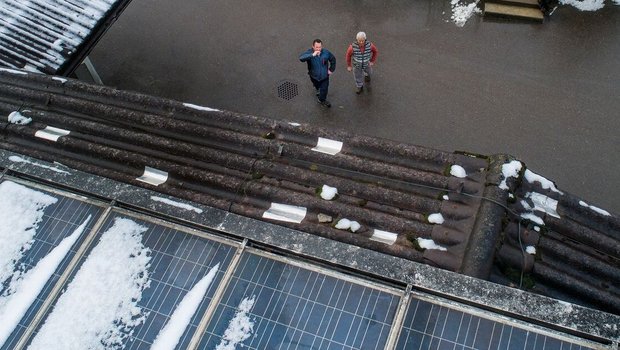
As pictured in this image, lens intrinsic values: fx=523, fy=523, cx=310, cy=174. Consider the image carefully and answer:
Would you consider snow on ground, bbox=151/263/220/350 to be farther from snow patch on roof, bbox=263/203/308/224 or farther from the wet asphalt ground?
the wet asphalt ground

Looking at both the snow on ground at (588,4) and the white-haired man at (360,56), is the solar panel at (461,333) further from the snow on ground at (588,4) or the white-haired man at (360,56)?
the snow on ground at (588,4)

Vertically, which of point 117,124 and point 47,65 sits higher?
point 47,65

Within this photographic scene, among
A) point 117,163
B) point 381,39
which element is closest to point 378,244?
point 117,163

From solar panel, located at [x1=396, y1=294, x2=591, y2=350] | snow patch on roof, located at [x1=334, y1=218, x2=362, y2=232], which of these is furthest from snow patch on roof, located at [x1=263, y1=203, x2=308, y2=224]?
solar panel, located at [x1=396, y1=294, x2=591, y2=350]

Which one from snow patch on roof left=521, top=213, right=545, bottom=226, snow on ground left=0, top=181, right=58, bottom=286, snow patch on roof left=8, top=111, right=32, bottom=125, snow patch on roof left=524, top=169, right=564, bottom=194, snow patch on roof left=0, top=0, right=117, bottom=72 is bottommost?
snow on ground left=0, top=181, right=58, bottom=286

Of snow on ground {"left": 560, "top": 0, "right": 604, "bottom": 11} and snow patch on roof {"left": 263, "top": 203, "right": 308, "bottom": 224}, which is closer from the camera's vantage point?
snow patch on roof {"left": 263, "top": 203, "right": 308, "bottom": 224}

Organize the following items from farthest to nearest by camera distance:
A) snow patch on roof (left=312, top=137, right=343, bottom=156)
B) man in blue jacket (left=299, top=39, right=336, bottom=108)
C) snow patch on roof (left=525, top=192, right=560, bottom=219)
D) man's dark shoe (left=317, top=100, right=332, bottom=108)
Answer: man's dark shoe (left=317, top=100, right=332, bottom=108) < man in blue jacket (left=299, top=39, right=336, bottom=108) < snow patch on roof (left=312, top=137, right=343, bottom=156) < snow patch on roof (left=525, top=192, right=560, bottom=219)

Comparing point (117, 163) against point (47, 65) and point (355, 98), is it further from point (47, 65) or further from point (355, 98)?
point (355, 98)

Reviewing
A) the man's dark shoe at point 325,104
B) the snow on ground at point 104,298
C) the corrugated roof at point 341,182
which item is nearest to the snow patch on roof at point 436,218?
the corrugated roof at point 341,182
